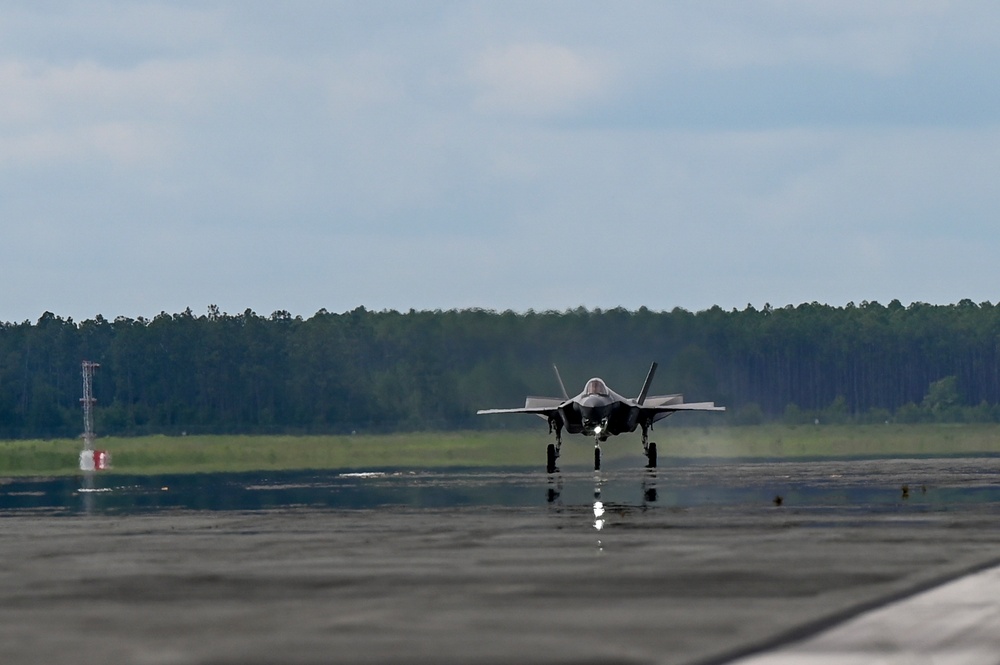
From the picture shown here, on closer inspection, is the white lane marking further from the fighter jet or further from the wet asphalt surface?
the fighter jet

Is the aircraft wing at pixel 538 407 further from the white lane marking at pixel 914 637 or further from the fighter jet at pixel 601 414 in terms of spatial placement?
the white lane marking at pixel 914 637

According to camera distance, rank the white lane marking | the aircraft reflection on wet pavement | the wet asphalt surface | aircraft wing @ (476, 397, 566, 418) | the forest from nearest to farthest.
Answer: the white lane marking < the wet asphalt surface < the aircraft reflection on wet pavement < aircraft wing @ (476, 397, 566, 418) < the forest

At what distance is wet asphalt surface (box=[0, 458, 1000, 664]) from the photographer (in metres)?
12.1

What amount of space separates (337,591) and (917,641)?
18.4 ft

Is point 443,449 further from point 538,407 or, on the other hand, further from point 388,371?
point 388,371

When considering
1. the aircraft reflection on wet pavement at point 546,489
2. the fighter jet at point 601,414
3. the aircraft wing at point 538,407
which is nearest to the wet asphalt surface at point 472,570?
the aircraft reflection on wet pavement at point 546,489

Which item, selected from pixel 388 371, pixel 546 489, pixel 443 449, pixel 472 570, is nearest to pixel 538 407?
pixel 546 489

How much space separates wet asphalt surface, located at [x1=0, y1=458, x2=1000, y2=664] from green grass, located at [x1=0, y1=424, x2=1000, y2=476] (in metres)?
26.3

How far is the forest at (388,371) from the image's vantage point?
9919cm

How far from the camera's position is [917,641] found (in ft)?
38.0

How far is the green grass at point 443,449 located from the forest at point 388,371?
2.91 metres

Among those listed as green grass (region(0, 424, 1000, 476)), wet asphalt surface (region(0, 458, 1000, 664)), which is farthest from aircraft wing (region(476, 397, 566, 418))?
wet asphalt surface (region(0, 458, 1000, 664))

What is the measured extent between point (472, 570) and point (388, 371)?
109 metres

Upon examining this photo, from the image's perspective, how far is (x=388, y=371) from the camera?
12638 cm
